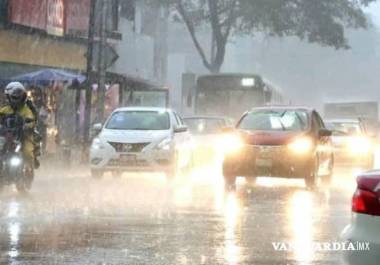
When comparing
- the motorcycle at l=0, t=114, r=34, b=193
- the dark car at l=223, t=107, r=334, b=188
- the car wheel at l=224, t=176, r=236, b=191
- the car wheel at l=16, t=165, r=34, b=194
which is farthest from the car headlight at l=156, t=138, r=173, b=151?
the motorcycle at l=0, t=114, r=34, b=193

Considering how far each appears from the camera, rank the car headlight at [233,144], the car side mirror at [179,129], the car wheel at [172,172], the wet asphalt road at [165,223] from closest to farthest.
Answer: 1. the wet asphalt road at [165,223]
2. the car headlight at [233,144]
3. the car wheel at [172,172]
4. the car side mirror at [179,129]

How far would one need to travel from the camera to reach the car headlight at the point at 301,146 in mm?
18734

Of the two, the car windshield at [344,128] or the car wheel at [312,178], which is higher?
the car windshield at [344,128]

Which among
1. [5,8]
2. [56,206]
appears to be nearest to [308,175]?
Result: [56,206]

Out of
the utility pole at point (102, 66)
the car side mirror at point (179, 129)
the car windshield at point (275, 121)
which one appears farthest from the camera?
the utility pole at point (102, 66)

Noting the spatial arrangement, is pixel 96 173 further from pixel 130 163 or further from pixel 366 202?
pixel 366 202

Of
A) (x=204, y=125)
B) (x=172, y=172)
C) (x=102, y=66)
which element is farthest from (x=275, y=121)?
(x=204, y=125)

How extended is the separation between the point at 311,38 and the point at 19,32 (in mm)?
23556

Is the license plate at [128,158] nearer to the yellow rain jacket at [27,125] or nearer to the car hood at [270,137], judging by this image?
the car hood at [270,137]

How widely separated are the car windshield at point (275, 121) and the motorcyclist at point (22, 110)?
16.2ft

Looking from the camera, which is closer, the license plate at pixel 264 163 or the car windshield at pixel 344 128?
the license plate at pixel 264 163

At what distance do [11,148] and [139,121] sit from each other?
236 inches

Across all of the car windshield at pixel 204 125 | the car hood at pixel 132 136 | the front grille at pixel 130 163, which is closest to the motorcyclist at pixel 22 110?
the front grille at pixel 130 163

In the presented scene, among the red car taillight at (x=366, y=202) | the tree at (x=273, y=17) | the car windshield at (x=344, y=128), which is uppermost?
the tree at (x=273, y=17)
